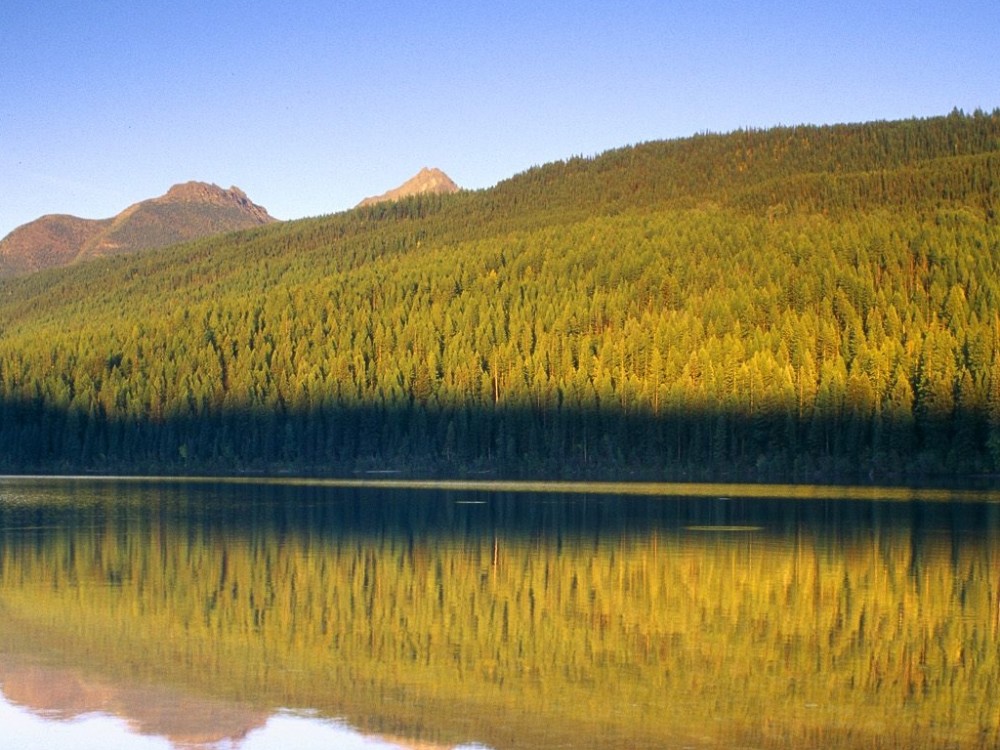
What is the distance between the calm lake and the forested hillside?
61.9 m

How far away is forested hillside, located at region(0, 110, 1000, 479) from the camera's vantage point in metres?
113

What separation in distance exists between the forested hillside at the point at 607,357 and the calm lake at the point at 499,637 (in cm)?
6192

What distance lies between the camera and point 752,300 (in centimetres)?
14688

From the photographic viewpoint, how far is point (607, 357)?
13538 centimetres

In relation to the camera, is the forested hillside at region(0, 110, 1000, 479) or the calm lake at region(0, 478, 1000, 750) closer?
the calm lake at region(0, 478, 1000, 750)

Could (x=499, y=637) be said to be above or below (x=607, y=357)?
below

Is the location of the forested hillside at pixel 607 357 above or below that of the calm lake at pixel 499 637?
above

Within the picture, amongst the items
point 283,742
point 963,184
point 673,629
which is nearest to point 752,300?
point 963,184

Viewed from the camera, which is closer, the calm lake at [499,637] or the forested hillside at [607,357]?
the calm lake at [499,637]

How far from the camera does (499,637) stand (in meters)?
26.1

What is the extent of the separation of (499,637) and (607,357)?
4328 inches

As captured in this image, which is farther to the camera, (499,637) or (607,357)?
(607,357)

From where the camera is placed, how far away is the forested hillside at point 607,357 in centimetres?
11288

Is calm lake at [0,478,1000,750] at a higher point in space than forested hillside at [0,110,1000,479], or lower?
lower
